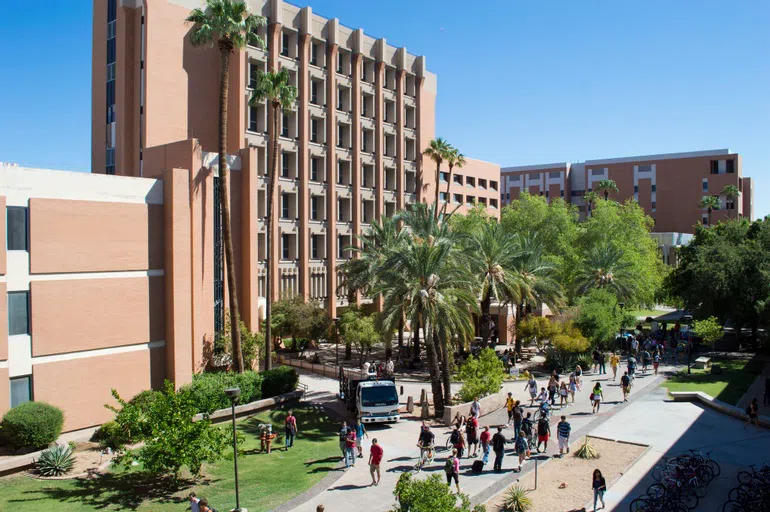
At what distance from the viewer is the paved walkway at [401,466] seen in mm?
17219

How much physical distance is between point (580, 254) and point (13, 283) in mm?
45802

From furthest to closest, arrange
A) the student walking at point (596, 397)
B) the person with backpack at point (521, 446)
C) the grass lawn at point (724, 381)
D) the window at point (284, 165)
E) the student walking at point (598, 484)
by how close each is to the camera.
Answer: the window at point (284, 165), the grass lawn at point (724, 381), the student walking at point (596, 397), the person with backpack at point (521, 446), the student walking at point (598, 484)

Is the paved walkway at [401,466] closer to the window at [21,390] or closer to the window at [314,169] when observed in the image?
the window at [21,390]

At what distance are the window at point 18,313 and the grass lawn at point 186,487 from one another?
568 cm

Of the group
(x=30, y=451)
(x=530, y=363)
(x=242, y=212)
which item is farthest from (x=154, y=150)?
(x=530, y=363)

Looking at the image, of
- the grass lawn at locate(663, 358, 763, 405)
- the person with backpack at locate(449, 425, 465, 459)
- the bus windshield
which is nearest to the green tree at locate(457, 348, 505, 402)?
the bus windshield

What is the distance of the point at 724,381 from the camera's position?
32844mm

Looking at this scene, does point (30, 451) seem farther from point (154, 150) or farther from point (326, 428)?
point (154, 150)

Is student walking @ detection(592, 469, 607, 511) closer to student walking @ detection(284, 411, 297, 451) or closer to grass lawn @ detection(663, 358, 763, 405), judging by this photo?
student walking @ detection(284, 411, 297, 451)

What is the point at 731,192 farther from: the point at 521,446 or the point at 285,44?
the point at 521,446

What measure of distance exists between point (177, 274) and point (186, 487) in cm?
1095

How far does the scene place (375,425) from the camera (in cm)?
2512

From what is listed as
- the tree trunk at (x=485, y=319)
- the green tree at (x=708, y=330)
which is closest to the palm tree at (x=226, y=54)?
the tree trunk at (x=485, y=319)

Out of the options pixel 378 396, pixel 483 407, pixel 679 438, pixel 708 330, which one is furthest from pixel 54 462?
pixel 708 330
